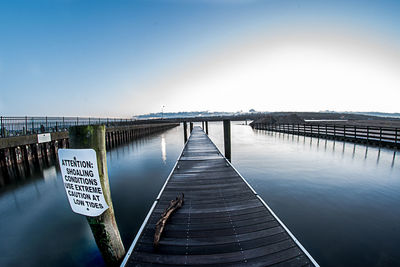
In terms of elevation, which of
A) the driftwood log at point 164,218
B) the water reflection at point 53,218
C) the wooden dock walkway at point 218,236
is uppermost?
the driftwood log at point 164,218

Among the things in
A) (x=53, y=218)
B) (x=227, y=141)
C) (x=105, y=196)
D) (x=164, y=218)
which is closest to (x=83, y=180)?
(x=105, y=196)

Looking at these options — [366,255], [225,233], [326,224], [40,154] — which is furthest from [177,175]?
[40,154]

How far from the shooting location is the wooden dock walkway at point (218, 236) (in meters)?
3.11

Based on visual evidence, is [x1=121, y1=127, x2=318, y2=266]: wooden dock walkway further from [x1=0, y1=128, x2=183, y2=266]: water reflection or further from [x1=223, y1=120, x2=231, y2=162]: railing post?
[x1=223, y1=120, x2=231, y2=162]: railing post

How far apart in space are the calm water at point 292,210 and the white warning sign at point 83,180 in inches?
122

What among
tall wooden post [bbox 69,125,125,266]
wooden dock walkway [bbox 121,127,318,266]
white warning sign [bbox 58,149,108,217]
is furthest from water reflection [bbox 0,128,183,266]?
white warning sign [bbox 58,149,108,217]

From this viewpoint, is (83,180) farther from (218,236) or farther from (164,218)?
(218,236)

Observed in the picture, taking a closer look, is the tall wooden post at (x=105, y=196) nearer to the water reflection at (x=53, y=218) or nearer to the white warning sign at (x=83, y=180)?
the white warning sign at (x=83, y=180)

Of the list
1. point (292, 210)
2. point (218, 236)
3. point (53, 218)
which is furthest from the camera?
point (53, 218)

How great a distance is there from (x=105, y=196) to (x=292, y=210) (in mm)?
7579

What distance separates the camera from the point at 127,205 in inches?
344

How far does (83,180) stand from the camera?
3.19 metres

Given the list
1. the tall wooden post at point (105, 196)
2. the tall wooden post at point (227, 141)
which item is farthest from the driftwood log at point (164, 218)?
the tall wooden post at point (227, 141)

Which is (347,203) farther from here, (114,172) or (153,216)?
(114,172)
